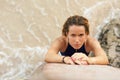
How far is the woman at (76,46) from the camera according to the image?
2.34 meters

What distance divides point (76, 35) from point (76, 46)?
118 mm

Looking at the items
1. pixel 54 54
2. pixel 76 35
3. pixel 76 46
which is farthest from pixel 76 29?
pixel 54 54

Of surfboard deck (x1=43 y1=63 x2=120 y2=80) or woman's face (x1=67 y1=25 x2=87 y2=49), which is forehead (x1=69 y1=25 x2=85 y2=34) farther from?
surfboard deck (x1=43 y1=63 x2=120 y2=80)

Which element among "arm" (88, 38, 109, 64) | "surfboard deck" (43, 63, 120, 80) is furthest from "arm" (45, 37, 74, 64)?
"surfboard deck" (43, 63, 120, 80)

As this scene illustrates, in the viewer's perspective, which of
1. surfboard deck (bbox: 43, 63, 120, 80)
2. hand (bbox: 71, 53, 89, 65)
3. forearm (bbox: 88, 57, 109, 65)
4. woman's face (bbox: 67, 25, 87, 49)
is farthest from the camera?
woman's face (bbox: 67, 25, 87, 49)

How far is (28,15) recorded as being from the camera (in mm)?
5254

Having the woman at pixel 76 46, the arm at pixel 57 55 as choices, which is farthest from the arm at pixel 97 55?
the arm at pixel 57 55

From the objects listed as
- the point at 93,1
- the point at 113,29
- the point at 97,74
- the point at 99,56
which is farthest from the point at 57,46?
the point at 93,1

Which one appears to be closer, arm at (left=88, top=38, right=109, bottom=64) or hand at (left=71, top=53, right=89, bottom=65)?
hand at (left=71, top=53, right=89, bottom=65)

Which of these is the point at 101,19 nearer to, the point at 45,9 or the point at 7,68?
the point at 45,9

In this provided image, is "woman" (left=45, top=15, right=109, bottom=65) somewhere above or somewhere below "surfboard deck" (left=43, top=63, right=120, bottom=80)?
above

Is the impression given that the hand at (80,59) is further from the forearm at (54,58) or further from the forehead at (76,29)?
the forehead at (76,29)

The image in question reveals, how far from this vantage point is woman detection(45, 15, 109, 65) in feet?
7.67

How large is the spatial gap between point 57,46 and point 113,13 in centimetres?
288
